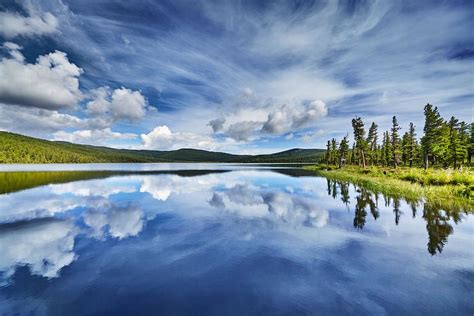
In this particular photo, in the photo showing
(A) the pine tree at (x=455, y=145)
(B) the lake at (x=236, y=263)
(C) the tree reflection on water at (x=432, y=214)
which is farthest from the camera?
(A) the pine tree at (x=455, y=145)

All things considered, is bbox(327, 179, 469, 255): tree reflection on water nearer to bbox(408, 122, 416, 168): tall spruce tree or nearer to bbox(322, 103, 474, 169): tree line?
bbox(322, 103, 474, 169): tree line

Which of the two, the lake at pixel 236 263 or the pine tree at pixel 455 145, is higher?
the pine tree at pixel 455 145

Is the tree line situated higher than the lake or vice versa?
the tree line

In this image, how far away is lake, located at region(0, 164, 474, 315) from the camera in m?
6.88

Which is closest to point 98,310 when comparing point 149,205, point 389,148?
point 149,205

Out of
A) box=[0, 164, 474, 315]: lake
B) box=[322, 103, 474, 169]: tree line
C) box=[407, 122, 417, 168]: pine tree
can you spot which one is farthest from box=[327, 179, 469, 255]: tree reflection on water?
box=[407, 122, 417, 168]: pine tree

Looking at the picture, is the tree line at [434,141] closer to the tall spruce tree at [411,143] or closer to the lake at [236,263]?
the tall spruce tree at [411,143]

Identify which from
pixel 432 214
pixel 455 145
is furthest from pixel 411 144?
pixel 432 214

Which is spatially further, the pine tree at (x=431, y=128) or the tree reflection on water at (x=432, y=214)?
the pine tree at (x=431, y=128)

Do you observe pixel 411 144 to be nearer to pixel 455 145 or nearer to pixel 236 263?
pixel 455 145

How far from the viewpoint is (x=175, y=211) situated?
20.1 metres

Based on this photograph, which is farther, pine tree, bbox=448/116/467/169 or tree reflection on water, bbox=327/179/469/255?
pine tree, bbox=448/116/467/169

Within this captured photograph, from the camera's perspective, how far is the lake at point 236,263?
688 cm

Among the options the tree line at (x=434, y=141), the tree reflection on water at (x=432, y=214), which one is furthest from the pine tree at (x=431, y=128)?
the tree reflection on water at (x=432, y=214)
